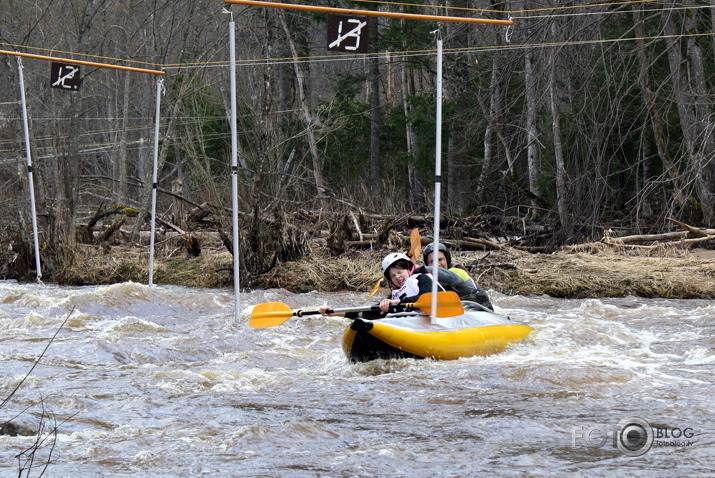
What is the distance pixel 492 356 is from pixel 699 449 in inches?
127

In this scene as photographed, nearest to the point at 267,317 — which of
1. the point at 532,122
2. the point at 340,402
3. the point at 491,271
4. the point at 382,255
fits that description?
the point at 340,402

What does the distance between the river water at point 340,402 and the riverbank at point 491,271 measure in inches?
75.6

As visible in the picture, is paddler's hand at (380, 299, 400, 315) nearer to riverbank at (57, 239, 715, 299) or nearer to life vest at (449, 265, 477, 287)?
life vest at (449, 265, 477, 287)

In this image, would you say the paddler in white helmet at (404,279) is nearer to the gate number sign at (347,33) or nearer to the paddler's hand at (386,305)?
the paddler's hand at (386,305)

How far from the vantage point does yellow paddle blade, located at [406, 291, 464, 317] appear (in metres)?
7.83

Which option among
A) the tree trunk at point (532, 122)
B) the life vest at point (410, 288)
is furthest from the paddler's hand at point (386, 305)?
the tree trunk at point (532, 122)

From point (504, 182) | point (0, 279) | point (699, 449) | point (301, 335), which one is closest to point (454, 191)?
point (504, 182)

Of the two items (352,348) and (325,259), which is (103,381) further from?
(325,259)

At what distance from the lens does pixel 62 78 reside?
13000 millimetres

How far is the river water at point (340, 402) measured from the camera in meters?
4.80

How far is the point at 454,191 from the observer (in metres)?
22.9

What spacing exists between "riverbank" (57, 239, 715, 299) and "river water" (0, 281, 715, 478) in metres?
1.92

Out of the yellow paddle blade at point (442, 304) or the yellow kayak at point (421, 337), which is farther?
the yellow paddle blade at point (442, 304)

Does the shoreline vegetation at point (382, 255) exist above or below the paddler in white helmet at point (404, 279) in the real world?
below
